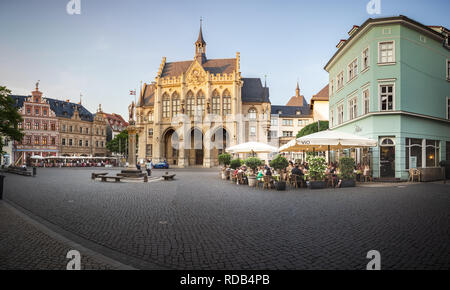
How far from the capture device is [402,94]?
16328 mm

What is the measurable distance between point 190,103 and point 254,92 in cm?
1444

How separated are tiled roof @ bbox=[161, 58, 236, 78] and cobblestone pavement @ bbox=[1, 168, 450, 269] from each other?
137 feet

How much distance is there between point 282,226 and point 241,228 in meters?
1.01

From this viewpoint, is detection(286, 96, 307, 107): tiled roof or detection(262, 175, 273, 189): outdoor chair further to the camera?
detection(286, 96, 307, 107): tiled roof

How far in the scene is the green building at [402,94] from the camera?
53.7 feet

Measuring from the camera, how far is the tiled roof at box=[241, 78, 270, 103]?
46781 millimetres

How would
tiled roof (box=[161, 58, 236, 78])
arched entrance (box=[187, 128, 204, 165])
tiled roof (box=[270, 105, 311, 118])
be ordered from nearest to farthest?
arched entrance (box=[187, 128, 204, 165]) < tiled roof (box=[161, 58, 236, 78]) < tiled roof (box=[270, 105, 311, 118])

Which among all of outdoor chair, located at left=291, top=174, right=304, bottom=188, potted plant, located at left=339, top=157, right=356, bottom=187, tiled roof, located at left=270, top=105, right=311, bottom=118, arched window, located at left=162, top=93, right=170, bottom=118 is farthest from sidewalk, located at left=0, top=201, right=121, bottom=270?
tiled roof, located at left=270, top=105, right=311, bottom=118

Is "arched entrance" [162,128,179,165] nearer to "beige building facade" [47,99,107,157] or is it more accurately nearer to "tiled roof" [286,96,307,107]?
"beige building facade" [47,99,107,157]

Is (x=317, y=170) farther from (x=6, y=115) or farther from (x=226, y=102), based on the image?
(x=226, y=102)

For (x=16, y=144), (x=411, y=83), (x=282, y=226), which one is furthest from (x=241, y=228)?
(x=16, y=144)

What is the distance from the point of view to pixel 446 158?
18.7m

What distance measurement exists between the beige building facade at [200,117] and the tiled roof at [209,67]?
208mm

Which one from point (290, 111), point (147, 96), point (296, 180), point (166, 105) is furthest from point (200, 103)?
point (296, 180)
